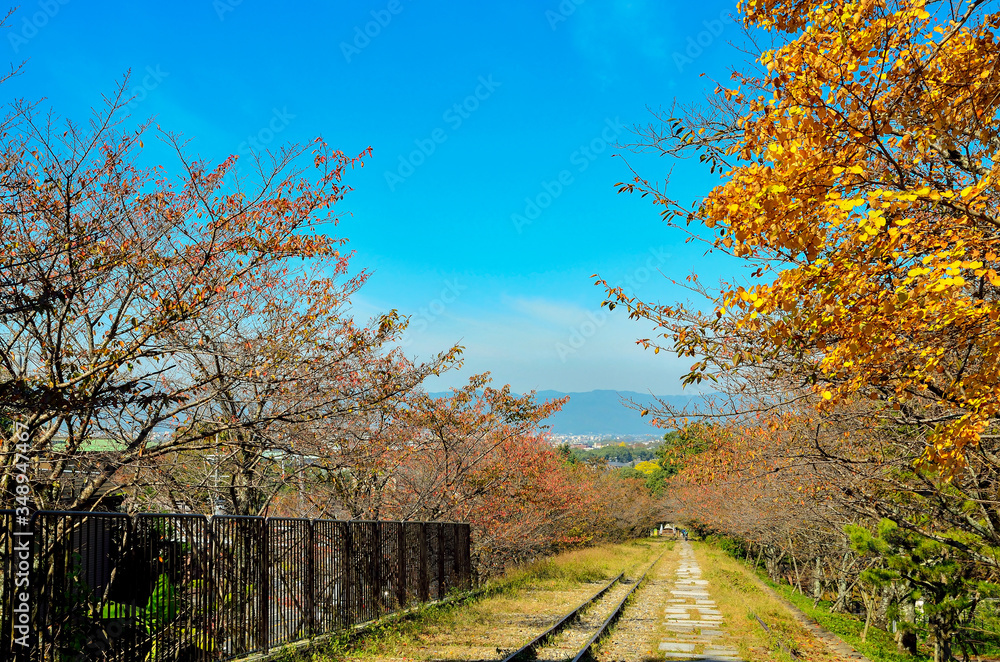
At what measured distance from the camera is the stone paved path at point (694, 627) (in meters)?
12.8

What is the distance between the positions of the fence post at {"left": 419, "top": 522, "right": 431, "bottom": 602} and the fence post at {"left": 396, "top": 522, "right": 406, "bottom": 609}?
47.5 inches

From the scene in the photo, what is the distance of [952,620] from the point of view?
1222 centimetres

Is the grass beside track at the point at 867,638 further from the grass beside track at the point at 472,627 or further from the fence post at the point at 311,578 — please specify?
the fence post at the point at 311,578

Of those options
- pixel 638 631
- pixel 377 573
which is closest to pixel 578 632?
pixel 638 631

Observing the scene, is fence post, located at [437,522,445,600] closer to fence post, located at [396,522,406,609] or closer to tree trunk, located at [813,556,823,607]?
fence post, located at [396,522,406,609]

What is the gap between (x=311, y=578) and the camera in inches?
469

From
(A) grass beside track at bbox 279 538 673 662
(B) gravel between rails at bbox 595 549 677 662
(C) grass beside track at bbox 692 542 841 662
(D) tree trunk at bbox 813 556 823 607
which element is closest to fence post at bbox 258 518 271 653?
(A) grass beside track at bbox 279 538 673 662

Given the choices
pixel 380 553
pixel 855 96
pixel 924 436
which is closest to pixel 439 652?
pixel 380 553

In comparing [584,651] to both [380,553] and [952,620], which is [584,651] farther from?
[952,620]

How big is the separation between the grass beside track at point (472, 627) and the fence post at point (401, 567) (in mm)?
561

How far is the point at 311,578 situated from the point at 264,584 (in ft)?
5.26

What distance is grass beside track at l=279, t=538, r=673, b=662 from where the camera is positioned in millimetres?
11656

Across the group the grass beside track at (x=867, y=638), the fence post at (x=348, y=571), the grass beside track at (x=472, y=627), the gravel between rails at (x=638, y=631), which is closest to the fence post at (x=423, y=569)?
the grass beside track at (x=472, y=627)

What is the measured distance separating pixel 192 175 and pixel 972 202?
8.32 metres
